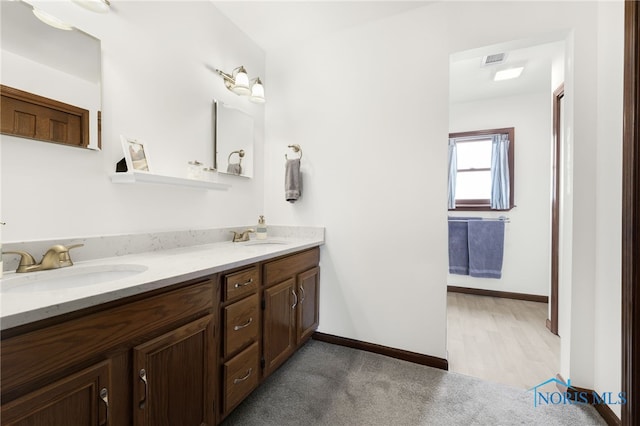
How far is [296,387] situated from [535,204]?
137 inches

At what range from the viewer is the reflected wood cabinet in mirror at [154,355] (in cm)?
69

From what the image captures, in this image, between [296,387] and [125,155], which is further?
[296,387]

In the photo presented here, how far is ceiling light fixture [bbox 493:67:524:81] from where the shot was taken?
9.10ft

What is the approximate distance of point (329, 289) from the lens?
230 centimetres

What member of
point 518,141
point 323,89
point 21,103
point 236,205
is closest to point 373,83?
point 323,89

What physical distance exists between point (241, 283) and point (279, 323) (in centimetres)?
50

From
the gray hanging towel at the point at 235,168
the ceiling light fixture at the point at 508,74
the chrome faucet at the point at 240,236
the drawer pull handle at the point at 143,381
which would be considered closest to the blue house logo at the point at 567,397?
the drawer pull handle at the point at 143,381

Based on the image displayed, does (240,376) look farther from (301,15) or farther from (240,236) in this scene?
(301,15)

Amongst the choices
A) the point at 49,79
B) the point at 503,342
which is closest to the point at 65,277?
the point at 49,79

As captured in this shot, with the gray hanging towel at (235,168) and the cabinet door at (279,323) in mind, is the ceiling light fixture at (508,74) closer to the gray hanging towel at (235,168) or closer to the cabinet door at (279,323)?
the gray hanging towel at (235,168)

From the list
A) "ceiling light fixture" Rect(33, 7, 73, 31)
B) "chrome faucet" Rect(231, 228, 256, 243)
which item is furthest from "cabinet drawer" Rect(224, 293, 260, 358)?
"ceiling light fixture" Rect(33, 7, 73, 31)

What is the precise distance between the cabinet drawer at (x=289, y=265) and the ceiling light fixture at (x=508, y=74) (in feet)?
8.74

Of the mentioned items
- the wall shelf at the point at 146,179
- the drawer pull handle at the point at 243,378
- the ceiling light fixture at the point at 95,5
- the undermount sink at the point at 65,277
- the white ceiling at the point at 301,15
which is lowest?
the drawer pull handle at the point at 243,378

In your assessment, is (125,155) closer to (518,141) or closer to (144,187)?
(144,187)
